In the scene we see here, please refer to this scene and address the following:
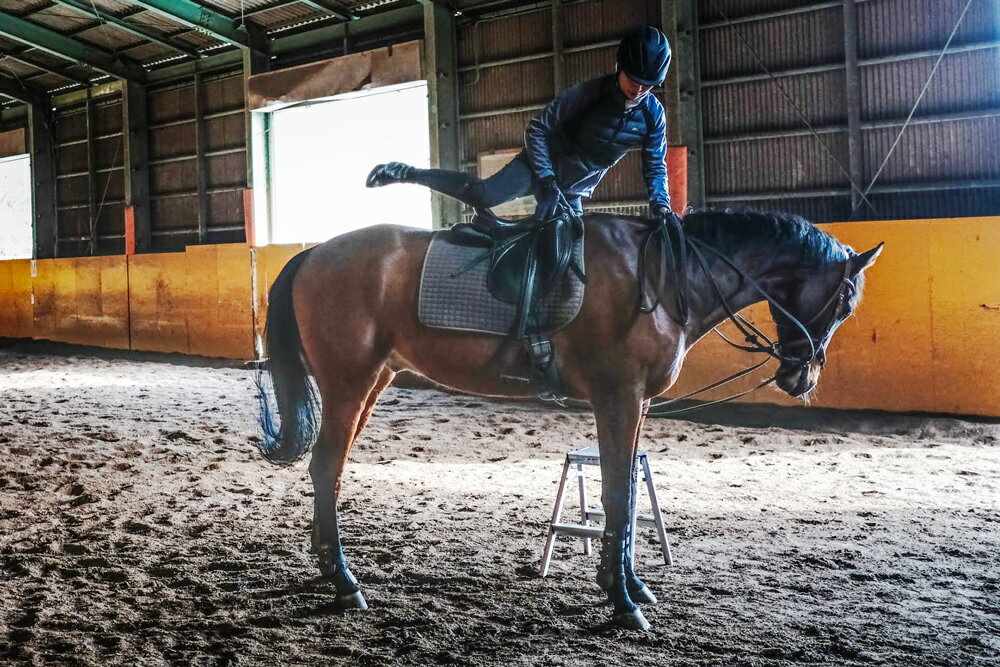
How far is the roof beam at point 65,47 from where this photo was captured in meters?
15.0

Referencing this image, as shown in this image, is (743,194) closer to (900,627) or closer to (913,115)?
(913,115)

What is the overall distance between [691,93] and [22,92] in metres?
15.1

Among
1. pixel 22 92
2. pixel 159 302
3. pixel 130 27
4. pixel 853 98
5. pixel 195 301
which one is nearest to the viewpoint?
pixel 853 98

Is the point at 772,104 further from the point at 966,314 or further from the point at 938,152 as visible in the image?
the point at 966,314

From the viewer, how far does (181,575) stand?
→ 377 centimetres

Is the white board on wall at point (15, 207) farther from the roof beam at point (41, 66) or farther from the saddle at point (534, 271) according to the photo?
the saddle at point (534, 271)

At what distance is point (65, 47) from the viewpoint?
15.8 m

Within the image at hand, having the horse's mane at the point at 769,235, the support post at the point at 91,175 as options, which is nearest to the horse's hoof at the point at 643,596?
the horse's mane at the point at 769,235

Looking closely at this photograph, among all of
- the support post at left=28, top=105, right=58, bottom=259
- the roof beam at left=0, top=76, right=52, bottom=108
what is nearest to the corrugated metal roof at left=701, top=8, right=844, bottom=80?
the support post at left=28, top=105, right=58, bottom=259

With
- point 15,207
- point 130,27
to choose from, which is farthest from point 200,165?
point 15,207

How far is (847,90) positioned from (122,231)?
13965 mm

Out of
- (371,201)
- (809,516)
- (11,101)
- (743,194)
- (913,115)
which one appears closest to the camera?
(809,516)

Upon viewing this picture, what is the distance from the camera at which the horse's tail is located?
3.93 meters

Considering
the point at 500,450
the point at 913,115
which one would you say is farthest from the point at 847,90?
the point at 500,450
